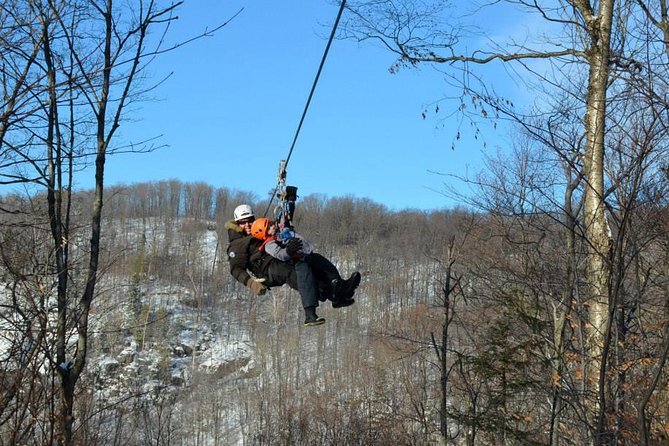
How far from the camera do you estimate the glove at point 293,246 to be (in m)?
5.64

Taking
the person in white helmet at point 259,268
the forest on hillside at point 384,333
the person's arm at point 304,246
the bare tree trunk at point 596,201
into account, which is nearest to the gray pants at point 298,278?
the person in white helmet at point 259,268

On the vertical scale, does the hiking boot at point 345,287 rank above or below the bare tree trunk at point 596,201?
below

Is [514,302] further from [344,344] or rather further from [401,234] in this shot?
[344,344]

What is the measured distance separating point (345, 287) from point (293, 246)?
2.62ft

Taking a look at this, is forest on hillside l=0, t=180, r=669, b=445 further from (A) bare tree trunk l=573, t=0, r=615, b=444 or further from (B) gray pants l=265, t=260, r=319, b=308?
(B) gray pants l=265, t=260, r=319, b=308

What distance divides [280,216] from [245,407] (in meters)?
30.7

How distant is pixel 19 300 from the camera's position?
6879mm

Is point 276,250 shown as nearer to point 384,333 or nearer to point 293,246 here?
point 293,246

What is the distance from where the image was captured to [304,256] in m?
5.87

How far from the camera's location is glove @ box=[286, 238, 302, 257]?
5.64 metres

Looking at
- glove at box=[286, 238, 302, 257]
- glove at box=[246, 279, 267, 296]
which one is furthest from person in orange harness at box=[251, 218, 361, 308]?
glove at box=[246, 279, 267, 296]

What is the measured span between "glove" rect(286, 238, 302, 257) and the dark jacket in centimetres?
35

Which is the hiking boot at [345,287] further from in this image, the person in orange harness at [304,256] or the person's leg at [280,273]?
the person's leg at [280,273]

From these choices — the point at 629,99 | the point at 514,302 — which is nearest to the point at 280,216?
the point at 629,99
